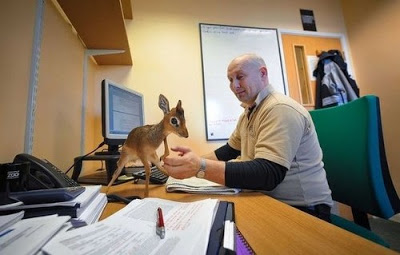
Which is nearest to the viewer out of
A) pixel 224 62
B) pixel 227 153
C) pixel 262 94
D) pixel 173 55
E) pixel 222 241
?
pixel 222 241

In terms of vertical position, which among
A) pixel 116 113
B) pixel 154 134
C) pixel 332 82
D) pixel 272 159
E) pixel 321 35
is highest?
pixel 321 35

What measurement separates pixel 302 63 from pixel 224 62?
86cm

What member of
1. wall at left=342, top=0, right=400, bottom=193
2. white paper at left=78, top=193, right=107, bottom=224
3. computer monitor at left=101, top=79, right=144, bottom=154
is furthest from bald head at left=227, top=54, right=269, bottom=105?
wall at left=342, top=0, right=400, bottom=193

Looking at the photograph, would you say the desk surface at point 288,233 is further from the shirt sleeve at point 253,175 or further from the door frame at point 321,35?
the door frame at point 321,35

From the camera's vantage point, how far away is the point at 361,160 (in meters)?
0.75

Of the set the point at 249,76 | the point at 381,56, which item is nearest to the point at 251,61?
the point at 249,76

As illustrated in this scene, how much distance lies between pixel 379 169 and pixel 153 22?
178 cm

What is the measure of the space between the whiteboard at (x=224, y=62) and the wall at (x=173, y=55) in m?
0.06

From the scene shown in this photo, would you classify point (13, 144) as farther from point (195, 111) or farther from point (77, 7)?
point (195, 111)

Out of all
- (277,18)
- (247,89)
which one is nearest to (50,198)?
(247,89)

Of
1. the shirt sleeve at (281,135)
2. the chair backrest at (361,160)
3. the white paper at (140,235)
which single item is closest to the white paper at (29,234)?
the white paper at (140,235)

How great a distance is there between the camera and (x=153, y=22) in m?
1.74

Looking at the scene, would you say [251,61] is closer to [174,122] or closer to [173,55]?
[174,122]

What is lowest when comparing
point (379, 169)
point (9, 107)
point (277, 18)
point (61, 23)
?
point (379, 169)
